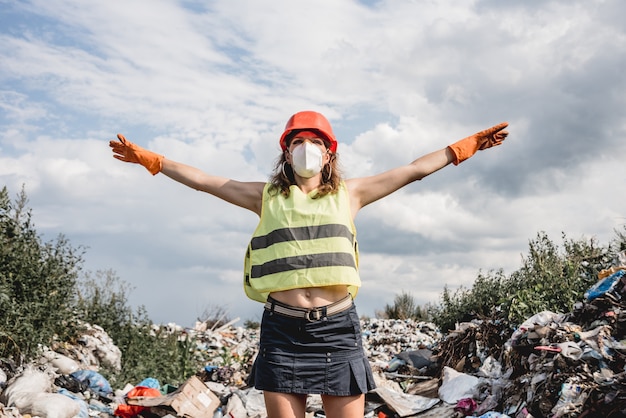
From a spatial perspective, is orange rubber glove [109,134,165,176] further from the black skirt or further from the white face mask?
the black skirt

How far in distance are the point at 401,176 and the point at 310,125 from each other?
554mm

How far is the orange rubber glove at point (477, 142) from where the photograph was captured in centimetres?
402

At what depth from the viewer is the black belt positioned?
10.8 feet

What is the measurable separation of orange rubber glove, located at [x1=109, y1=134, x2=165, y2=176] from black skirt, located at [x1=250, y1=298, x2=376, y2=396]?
1.28 meters

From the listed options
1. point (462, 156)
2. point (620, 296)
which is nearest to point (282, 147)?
point (462, 156)

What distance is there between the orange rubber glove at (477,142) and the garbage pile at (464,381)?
242cm

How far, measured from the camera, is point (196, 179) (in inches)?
152

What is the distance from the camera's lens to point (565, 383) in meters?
5.85

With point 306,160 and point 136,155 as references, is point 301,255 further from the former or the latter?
point 136,155

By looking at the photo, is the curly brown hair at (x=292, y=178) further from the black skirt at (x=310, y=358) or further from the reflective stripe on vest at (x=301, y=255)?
the black skirt at (x=310, y=358)

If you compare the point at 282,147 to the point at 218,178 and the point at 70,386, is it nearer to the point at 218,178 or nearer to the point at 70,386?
the point at 218,178


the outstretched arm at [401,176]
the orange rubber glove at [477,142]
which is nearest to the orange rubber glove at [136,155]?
the outstretched arm at [401,176]

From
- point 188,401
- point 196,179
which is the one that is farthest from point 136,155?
point 188,401

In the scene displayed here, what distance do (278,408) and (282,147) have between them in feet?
4.47
